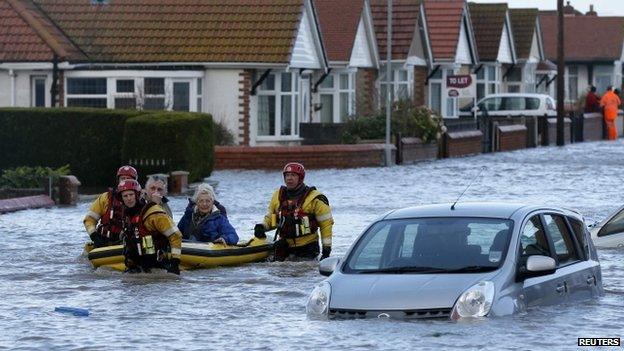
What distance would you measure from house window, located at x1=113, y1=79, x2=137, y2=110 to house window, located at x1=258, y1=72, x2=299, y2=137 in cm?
388

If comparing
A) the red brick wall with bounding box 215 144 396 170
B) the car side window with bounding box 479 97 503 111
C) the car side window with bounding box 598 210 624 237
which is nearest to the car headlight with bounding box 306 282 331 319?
the car side window with bounding box 598 210 624 237

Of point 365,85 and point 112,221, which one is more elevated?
Result: point 365,85

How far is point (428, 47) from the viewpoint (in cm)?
6456

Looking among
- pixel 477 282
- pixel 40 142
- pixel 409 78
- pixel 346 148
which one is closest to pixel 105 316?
pixel 477 282

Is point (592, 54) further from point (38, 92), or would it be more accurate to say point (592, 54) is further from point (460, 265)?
point (460, 265)

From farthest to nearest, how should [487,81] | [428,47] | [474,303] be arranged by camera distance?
[487,81] → [428,47] → [474,303]

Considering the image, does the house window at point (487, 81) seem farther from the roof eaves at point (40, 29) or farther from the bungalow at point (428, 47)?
the roof eaves at point (40, 29)

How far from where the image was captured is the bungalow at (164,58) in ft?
156

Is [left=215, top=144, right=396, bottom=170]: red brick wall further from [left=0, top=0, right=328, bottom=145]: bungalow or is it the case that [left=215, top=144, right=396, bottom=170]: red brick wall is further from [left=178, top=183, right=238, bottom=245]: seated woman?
[left=178, top=183, right=238, bottom=245]: seated woman

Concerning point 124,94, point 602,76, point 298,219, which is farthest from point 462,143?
point 602,76

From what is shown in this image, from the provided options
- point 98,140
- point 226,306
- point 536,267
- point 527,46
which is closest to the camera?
point 536,267

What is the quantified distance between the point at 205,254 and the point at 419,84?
46.8 meters

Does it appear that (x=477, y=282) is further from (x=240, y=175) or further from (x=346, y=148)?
(x=346, y=148)

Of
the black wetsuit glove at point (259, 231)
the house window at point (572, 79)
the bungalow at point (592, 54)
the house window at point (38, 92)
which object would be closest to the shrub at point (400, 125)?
the house window at point (38, 92)
